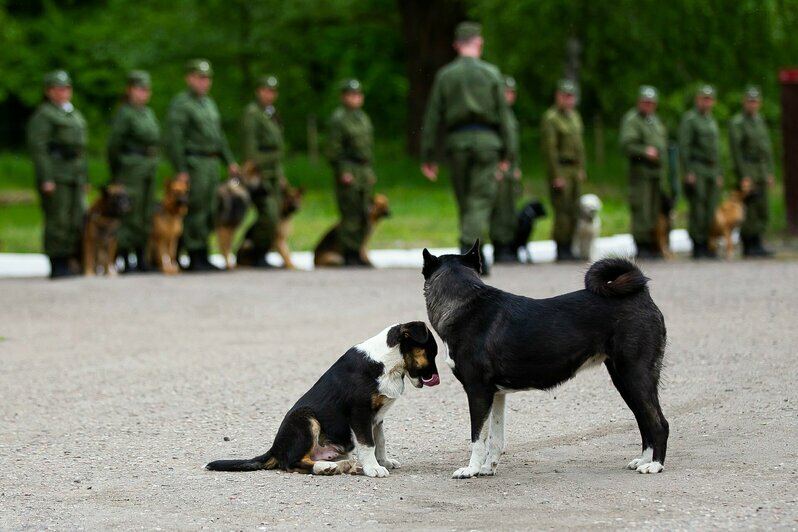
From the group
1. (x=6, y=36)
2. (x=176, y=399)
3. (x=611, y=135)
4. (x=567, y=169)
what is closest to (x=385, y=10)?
(x=611, y=135)

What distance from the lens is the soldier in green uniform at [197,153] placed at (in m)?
17.7

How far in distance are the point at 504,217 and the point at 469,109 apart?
378 cm

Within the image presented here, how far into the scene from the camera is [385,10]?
123 feet

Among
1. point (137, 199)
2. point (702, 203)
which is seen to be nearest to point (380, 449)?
point (137, 199)

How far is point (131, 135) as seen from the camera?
17.6m

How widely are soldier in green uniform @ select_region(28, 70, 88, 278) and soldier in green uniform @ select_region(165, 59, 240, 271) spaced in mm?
1185

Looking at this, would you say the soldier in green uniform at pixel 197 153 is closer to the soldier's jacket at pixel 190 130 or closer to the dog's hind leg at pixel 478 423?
the soldier's jacket at pixel 190 130

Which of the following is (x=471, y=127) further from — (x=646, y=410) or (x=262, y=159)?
(x=646, y=410)

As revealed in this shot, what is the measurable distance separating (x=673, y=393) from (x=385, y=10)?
1172 inches

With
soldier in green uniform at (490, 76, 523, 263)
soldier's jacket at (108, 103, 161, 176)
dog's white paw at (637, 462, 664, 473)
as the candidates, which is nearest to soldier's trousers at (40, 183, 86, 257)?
soldier's jacket at (108, 103, 161, 176)

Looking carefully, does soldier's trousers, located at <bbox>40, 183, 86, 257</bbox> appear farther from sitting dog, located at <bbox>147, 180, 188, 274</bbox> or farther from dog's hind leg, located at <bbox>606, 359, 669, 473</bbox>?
dog's hind leg, located at <bbox>606, 359, 669, 473</bbox>

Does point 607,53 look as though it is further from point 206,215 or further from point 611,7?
point 206,215

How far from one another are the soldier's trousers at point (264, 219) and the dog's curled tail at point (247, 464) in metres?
11.8

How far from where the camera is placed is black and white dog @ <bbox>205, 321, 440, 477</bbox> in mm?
6746
